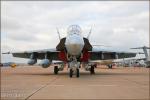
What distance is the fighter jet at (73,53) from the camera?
1780 centimetres

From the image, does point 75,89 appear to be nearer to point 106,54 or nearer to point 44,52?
point 44,52

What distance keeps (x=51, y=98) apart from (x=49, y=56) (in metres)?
17.7

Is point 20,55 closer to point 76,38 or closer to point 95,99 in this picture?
point 76,38

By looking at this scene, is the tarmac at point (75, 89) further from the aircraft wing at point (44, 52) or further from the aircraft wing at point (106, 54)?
the aircraft wing at point (106, 54)

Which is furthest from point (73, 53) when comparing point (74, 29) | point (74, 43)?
point (74, 29)

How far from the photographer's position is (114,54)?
2692 centimetres

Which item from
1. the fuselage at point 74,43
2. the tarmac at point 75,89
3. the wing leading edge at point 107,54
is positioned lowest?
the tarmac at point 75,89

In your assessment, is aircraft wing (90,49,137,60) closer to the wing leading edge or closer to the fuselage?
the wing leading edge

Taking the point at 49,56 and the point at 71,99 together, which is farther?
the point at 49,56

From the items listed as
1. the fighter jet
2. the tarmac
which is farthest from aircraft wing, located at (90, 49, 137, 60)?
the tarmac

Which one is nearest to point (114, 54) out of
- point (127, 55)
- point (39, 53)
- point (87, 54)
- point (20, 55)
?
point (127, 55)

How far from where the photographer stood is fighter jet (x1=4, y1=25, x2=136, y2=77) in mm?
17797

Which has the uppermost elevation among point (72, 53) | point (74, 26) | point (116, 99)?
point (74, 26)

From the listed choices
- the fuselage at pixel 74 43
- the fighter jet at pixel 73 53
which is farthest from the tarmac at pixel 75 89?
the fighter jet at pixel 73 53
